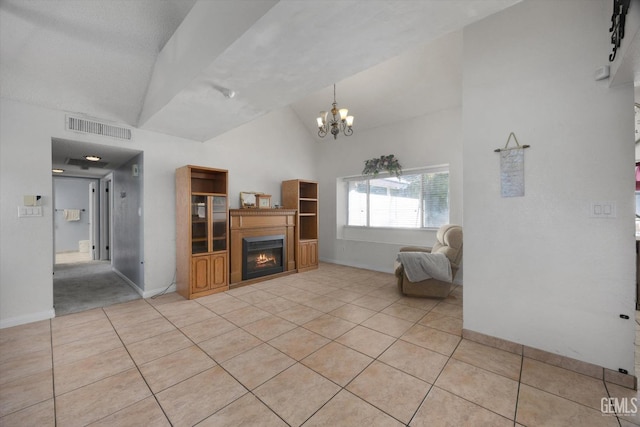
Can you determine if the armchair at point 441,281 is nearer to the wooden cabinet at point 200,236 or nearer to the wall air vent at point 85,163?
the wooden cabinet at point 200,236

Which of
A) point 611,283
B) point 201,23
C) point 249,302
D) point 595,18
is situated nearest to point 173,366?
point 249,302

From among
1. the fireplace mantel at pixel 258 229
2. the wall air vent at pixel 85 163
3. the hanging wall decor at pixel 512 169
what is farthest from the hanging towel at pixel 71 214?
the hanging wall decor at pixel 512 169

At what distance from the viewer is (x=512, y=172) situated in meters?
2.24

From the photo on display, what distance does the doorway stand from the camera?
12.3 feet

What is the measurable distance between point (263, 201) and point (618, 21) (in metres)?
4.68

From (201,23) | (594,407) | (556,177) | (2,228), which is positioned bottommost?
(594,407)

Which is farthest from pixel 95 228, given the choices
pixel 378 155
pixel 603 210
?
pixel 603 210

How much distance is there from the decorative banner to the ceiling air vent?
4.57 m

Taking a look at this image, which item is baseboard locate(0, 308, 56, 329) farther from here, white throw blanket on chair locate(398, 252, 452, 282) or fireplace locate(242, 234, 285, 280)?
white throw blanket on chair locate(398, 252, 452, 282)

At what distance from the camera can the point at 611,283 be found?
73.5 inches

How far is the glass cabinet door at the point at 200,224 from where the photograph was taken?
3846mm

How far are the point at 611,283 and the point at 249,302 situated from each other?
3609 mm

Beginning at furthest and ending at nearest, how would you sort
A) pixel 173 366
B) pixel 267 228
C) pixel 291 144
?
pixel 291 144 → pixel 267 228 → pixel 173 366

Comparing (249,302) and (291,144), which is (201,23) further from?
(291,144)
